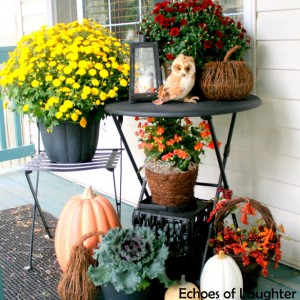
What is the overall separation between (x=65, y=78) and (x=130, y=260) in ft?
2.94

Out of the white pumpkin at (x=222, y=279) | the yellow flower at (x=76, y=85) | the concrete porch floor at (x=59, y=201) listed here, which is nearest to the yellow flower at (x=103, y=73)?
the yellow flower at (x=76, y=85)

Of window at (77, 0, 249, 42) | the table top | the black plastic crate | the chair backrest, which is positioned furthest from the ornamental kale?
the chair backrest

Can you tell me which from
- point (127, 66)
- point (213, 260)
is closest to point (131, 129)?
point (127, 66)

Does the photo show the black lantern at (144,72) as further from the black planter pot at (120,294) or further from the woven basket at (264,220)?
the black planter pot at (120,294)

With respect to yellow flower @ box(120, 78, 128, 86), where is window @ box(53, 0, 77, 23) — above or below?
above

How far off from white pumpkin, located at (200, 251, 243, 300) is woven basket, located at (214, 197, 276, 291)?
0.53ft

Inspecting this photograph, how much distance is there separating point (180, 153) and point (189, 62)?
0.38m

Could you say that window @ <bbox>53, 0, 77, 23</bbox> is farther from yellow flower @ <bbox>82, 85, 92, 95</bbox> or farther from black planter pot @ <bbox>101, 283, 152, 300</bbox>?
black planter pot @ <bbox>101, 283, 152, 300</bbox>

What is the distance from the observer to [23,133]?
15.4ft

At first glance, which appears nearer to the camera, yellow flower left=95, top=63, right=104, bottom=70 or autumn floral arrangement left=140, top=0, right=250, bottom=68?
autumn floral arrangement left=140, top=0, right=250, bottom=68

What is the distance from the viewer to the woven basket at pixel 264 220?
2.11 metres

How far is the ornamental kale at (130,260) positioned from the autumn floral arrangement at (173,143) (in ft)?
1.10

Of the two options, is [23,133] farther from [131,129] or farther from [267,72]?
[267,72]

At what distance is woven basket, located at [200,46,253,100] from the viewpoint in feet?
6.77
